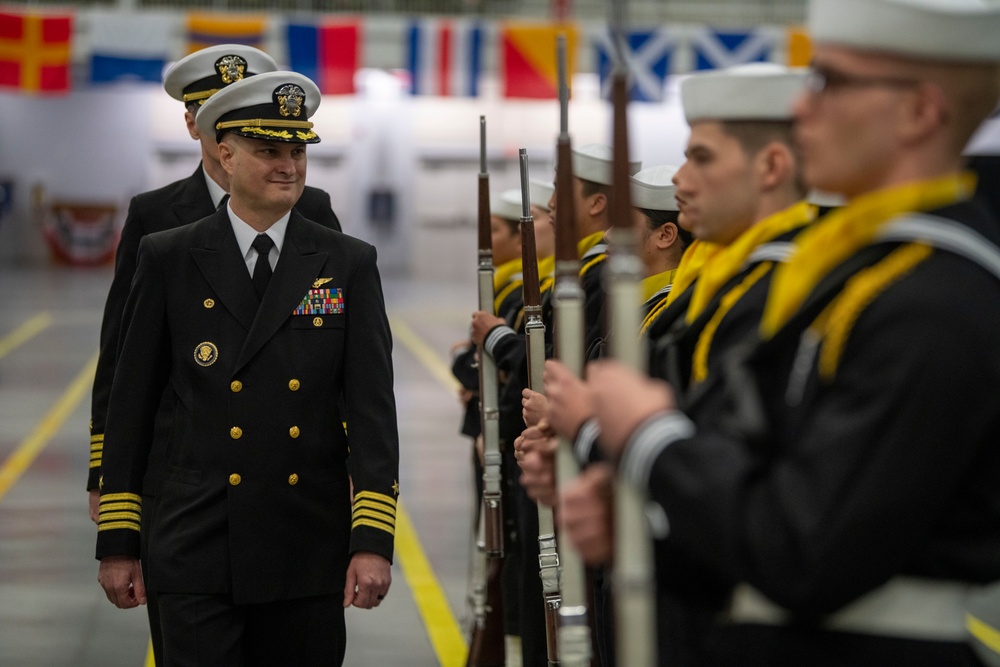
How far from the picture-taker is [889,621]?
Answer: 173 centimetres

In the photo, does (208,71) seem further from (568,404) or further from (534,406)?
(568,404)

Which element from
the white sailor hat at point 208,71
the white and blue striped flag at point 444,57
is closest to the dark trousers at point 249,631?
the white sailor hat at point 208,71

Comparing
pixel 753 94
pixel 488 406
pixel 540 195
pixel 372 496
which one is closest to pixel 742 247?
pixel 753 94

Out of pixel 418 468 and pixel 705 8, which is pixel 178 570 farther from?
pixel 705 8

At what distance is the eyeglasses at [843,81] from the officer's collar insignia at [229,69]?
283cm

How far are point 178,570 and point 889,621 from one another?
190 cm

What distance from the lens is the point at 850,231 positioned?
5.72ft

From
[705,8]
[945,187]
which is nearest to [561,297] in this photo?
[945,187]

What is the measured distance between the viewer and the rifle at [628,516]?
1733mm

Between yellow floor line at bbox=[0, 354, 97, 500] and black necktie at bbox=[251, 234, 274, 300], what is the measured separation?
5920 millimetres

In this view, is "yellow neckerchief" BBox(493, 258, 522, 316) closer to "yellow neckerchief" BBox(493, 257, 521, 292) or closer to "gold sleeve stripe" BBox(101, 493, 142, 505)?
"yellow neckerchief" BBox(493, 257, 521, 292)

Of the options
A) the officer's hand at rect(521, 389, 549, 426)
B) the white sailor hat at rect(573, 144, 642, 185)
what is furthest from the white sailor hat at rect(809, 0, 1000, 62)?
the white sailor hat at rect(573, 144, 642, 185)

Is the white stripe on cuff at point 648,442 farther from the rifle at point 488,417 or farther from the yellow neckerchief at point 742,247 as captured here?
the rifle at point 488,417

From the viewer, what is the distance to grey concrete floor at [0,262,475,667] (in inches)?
230
